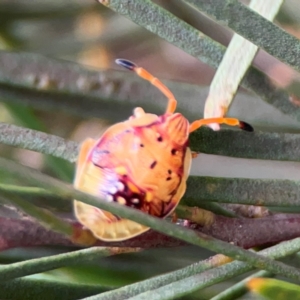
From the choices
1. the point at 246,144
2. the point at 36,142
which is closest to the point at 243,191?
the point at 246,144

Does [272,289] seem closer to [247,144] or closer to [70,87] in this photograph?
[247,144]

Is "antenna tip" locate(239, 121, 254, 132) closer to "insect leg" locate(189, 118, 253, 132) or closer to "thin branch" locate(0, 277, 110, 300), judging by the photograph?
"insect leg" locate(189, 118, 253, 132)

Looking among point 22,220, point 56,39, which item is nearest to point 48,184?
point 22,220

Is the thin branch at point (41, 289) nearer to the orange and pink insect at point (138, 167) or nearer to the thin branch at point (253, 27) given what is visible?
the orange and pink insect at point (138, 167)

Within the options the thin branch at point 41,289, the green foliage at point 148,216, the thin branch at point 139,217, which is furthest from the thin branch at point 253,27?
the thin branch at point 41,289

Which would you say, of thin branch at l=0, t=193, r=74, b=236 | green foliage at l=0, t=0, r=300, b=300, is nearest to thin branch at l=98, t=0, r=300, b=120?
green foliage at l=0, t=0, r=300, b=300

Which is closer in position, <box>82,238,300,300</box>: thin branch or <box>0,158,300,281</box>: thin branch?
<box>0,158,300,281</box>: thin branch
